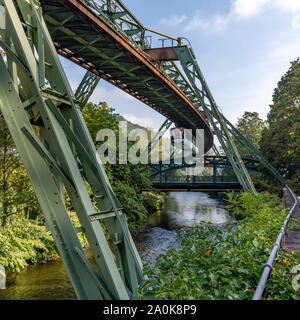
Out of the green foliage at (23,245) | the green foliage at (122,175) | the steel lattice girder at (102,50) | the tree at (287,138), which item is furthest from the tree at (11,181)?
the tree at (287,138)

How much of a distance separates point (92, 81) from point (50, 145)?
58.9ft

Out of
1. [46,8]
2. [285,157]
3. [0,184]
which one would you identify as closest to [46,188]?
[46,8]

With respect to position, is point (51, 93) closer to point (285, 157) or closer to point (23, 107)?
point (23, 107)

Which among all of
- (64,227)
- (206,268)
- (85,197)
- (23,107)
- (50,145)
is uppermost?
(23,107)

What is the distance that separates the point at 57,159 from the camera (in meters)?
3.21

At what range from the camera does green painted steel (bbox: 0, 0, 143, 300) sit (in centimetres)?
300

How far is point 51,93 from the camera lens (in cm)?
319

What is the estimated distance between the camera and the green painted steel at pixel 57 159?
300 centimetres

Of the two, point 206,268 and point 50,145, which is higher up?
point 50,145

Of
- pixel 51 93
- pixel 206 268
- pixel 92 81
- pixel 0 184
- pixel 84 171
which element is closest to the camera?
pixel 206 268

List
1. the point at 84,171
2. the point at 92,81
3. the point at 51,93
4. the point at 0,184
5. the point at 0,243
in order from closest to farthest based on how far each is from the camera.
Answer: the point at 51,93 → the point at 84,171 → the point at 0,243 → the point at 0,184 → the point at 92,81

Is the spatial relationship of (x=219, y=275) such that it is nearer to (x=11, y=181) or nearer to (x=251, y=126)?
(x=11, y=181)

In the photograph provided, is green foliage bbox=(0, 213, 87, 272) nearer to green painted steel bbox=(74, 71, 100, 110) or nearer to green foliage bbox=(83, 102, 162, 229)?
green foliage bbox=(83, 102, 162, 229)

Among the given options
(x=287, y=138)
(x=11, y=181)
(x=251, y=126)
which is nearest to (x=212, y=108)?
(x=287, y=138)
